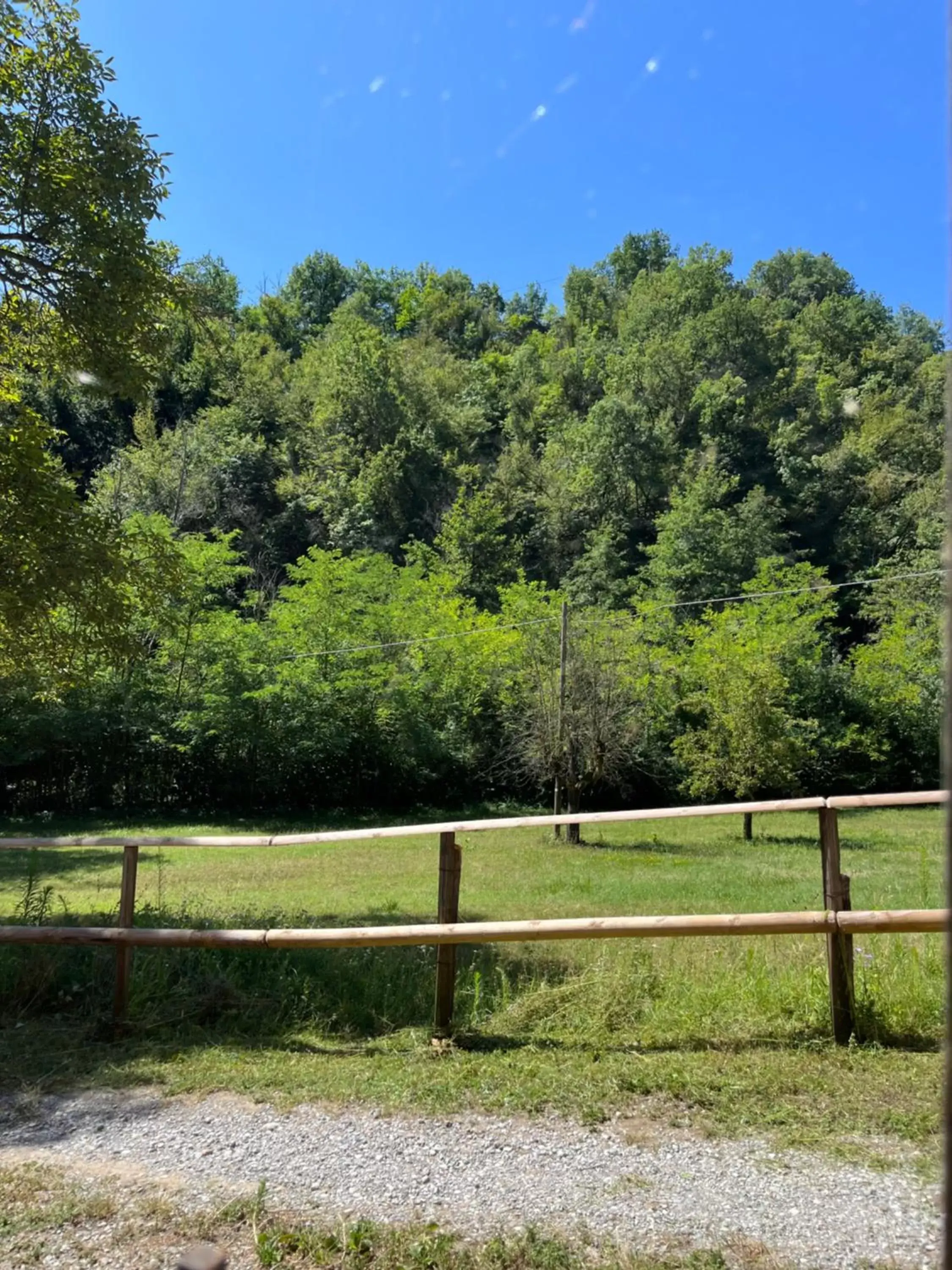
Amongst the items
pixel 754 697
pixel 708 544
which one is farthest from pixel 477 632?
pixel 708 544

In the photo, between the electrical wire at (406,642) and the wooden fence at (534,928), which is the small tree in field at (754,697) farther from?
the wooden fence at (534,928)

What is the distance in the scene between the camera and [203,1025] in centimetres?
513

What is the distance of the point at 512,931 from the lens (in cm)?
450

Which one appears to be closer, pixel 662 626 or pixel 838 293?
pixel 662 626

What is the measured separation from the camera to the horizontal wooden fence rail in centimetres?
427

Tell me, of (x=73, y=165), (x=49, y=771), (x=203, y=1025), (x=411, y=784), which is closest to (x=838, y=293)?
(x=411, y=784)

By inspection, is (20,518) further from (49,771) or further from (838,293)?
(838,293)

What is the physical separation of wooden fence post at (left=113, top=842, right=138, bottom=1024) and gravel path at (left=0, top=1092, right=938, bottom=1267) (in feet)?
3.26

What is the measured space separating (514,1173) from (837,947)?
6.95ft

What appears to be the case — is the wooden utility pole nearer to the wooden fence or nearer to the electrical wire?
the electrical wire

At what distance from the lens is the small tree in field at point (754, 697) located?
71.0 feet

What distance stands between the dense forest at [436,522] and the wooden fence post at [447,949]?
4872 mm

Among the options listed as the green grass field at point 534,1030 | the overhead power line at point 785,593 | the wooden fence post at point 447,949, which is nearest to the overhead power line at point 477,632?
the overhead power line at point 785,593

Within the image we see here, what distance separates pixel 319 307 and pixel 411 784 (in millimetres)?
65124
